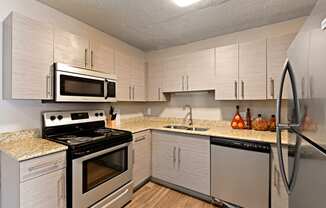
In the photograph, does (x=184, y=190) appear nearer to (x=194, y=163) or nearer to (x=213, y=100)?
(x=194, y=163)

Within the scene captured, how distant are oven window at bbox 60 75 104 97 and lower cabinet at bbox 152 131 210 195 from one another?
3.38ft

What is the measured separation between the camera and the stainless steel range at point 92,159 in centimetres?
141

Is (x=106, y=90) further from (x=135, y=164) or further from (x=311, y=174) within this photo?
(x=311, y=174)

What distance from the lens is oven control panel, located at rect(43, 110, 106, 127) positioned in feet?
5.64

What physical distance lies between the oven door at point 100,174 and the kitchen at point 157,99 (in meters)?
0.01

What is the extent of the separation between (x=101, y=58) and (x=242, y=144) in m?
1.98

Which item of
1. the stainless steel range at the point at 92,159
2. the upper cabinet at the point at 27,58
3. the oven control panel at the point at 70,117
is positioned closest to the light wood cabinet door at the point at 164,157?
the stainless steel range at the point at 92,159

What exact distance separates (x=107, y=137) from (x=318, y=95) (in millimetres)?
1656

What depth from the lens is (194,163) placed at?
2078mm

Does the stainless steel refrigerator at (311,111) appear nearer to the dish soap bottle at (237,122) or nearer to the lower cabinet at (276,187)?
the lower cabinet at (276,187)

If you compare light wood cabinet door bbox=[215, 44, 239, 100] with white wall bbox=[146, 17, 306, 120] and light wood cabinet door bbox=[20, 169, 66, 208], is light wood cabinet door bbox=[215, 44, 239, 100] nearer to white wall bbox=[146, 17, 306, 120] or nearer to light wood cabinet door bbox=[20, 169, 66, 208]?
white wall bbox=[146, 17, 306, 120]

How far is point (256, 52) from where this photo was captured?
1994 mm

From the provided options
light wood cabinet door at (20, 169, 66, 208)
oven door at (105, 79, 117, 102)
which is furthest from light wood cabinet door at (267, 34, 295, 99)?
light wood cabinet door at (20, 169, 66, 208)

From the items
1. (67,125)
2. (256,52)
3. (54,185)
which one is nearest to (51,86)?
(67,125)
